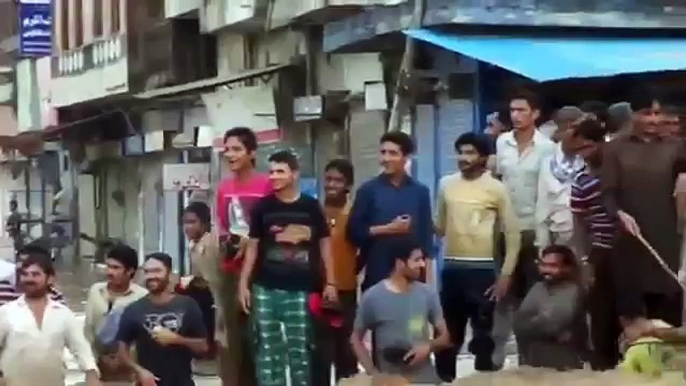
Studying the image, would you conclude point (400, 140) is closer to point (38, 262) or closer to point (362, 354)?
point (362, 354)

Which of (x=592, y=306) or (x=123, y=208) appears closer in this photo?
(x=592, y=306)

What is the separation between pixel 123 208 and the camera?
42625mm

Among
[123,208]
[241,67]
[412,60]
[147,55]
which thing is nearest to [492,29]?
[412,60]

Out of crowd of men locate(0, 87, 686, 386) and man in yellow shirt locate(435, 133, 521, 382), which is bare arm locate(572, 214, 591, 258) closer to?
crowd of men locate(0, 87, 686, 386)

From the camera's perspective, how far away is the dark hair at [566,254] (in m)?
10.4

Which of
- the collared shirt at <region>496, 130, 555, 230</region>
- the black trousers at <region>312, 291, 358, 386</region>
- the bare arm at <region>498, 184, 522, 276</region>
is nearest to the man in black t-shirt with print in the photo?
the black trousers at <region>312, 291, 358, 386</region>

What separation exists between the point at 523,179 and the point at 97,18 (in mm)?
29146

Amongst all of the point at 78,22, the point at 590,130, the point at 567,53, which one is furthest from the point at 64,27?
the point at 590,130

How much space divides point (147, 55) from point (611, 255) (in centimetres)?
2564

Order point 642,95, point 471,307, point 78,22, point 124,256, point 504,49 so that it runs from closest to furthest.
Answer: point 471,307, point 124,256, point 504,49, point 642,95, point 78,22

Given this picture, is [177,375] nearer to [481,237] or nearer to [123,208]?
[481,237]

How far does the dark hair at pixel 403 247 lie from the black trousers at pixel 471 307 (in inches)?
22.9

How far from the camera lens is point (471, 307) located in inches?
441

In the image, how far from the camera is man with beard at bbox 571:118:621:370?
34.0ft
